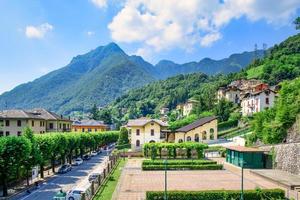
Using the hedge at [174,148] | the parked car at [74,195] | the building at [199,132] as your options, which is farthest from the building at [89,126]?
the parked car at [74,195]

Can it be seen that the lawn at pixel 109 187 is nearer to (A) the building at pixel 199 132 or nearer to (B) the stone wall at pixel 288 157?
(B) the stone wall at pixel 288 157

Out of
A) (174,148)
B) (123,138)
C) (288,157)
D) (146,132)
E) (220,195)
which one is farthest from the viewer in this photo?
(123,138)

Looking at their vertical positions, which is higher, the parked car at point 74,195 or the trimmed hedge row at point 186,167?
the parked car at point 74,195

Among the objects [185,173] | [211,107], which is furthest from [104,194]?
[211,107]

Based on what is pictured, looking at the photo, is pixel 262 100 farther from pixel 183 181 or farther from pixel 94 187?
pixel 94 187

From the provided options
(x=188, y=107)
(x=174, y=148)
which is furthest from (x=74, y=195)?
(x=188, y=107)

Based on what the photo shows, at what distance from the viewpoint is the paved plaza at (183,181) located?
37781 mm

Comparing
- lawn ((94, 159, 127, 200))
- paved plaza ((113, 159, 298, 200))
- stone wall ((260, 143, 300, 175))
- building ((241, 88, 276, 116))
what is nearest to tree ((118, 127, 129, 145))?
building ((241, 88, 276, 116))

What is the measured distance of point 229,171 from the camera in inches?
2074

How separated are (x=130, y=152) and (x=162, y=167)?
21.6 meters

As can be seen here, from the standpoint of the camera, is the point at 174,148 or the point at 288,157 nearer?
the point at 288,157

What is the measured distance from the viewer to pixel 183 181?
144ft

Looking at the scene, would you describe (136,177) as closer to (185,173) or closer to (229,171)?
(185,173)

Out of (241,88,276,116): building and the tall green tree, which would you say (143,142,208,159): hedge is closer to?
the tall green tree
